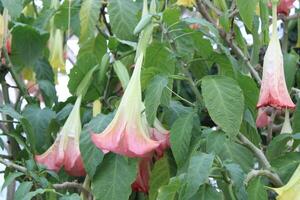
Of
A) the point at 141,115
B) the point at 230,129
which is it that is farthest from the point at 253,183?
the point at 141,115

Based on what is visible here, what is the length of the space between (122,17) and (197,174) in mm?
365

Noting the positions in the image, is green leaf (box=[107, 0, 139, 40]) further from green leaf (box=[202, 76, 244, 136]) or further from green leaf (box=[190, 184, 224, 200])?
green leaf (box=[190, 184, 224, 200])

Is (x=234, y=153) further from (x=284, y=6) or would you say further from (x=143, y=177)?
(x=284, y=6)

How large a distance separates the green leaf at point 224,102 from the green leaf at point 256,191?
0.07 m

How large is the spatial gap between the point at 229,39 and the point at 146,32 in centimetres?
30

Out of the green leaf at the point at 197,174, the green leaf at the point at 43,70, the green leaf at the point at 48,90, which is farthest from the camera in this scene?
the green leaf at the point at 43,70

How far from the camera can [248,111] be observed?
3.56 feet

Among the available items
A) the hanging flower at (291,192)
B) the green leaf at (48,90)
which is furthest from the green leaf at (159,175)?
the green leaf at (48,90)

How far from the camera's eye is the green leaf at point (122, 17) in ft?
3.60

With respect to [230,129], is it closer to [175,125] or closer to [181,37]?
[175,125]

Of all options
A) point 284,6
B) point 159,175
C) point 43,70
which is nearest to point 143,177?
point 159,175

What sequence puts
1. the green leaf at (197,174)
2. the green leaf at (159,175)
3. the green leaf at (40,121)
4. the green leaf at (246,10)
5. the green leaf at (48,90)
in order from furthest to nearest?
the green leaf at (48,90) < the green leaf at (40,121) < the green leaf at (159,175) < the green leaf at (246,10) < the green leaf at (197,174)

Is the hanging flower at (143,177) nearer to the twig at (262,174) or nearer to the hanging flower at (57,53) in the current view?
the twig at (262,174)

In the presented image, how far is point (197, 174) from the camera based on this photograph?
0.84 meters
